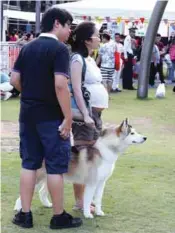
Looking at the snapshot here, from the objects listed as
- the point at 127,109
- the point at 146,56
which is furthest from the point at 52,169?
the point at 146,56

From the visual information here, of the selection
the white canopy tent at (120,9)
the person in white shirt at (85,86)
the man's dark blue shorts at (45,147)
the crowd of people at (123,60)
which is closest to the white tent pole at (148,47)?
the crowd of people at (123,60)

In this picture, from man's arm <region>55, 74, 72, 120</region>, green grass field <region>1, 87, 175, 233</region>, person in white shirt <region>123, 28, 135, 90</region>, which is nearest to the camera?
man's arm <region>55, 74, 72, 120</region>

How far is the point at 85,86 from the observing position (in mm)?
5410

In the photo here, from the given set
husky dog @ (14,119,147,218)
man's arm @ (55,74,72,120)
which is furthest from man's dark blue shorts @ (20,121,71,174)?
husky dog @ (14,119,147,218)

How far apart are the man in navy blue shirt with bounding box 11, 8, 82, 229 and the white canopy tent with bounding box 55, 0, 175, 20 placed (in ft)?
47.6

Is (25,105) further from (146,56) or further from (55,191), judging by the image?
(146,56)

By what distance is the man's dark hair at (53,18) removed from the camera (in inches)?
186

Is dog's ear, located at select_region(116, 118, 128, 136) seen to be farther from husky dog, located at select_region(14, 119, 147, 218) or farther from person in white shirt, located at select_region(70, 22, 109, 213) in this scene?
person in white shirt, located at select_region(70, 22, 109, 213)

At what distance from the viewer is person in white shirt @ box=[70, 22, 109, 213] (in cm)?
520

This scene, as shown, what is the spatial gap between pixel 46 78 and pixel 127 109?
8986mm

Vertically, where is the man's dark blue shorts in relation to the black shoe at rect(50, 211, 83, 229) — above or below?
above

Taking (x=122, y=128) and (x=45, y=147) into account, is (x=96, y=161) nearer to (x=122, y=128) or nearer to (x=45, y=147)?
(x=122, y=128)

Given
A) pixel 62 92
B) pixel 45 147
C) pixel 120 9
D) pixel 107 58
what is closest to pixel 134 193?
pixel 45 147

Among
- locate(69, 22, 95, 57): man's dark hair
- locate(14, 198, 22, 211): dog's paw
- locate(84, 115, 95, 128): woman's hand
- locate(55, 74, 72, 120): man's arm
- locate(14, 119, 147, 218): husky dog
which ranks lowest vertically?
locate(14, 198, 22, 211): dog's paw
